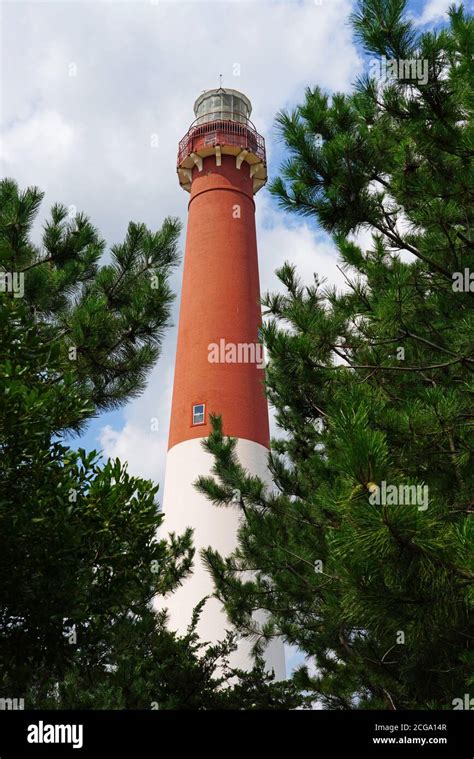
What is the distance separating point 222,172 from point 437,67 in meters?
14.4

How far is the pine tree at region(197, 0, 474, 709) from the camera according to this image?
4676 mm

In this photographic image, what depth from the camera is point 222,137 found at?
20953 mm

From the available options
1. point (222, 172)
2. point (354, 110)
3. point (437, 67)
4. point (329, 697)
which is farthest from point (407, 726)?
point (222, 172)

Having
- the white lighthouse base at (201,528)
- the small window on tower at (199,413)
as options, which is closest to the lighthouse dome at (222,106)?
the small window on tower at (199,413)

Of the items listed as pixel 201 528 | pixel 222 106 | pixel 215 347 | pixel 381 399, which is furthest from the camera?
pixel 222 106

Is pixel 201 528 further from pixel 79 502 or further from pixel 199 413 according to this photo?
pixel 79 502

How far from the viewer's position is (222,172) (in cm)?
2056

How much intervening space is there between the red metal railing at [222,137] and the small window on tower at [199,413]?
312 inches

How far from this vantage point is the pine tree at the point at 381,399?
4.68m

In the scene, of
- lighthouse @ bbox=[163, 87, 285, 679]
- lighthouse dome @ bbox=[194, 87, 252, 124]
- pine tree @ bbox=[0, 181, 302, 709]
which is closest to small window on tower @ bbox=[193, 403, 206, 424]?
lighthouse @ bbox=[163, 87, 285, 679]

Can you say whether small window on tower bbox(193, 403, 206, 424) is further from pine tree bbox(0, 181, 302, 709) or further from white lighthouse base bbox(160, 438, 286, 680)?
pine tree bbox(0, 181, 302, 709)

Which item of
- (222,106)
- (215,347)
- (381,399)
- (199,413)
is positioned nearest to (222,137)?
(222,106)

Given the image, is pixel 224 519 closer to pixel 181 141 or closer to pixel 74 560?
pixel 74 560

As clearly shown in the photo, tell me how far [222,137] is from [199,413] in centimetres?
846
